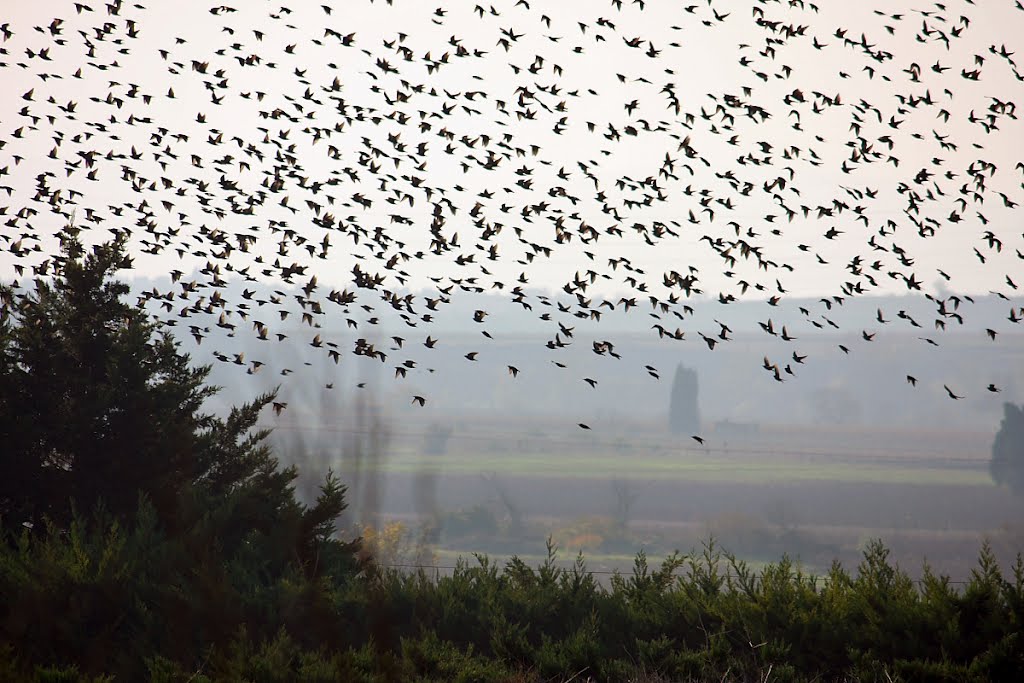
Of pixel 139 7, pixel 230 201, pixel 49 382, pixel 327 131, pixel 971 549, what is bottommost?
pixel 971 549

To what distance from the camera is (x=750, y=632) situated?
547 inches

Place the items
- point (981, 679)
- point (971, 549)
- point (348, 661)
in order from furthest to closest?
point (971, 549) < point (981, 679) < point (348, 661)

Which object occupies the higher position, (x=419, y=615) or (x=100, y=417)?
(x=100, y=417)

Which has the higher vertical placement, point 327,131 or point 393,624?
point 327,131

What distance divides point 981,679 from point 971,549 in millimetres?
192552

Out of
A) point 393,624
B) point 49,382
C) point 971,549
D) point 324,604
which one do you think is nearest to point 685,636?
point 393,624

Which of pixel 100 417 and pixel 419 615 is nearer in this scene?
pixel 419 615

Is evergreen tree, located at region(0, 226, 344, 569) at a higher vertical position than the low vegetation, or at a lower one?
higher

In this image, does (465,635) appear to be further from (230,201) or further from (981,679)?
(230,201)

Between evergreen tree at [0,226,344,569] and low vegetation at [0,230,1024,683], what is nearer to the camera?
low vegetation at [0,230,1024,683]

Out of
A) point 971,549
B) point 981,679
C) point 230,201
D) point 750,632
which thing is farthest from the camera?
point 971,549

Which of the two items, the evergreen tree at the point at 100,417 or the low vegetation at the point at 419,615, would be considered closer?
the low vegetation at the point at 419,615

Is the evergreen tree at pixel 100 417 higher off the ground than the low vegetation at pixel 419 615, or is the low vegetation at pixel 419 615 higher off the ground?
the evergreen tree at pixel 100 417

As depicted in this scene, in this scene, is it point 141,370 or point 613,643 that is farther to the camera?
point 141,370
